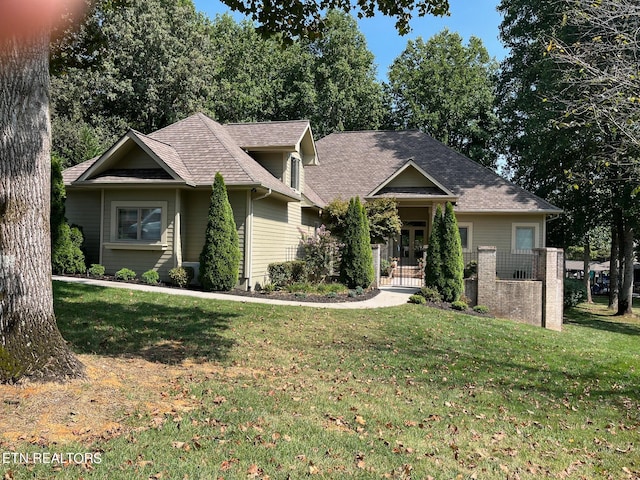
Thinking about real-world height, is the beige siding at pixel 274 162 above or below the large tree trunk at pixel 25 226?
above

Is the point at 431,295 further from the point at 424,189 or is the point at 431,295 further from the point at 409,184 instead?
the point at 409,184

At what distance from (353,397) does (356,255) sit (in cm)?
1025

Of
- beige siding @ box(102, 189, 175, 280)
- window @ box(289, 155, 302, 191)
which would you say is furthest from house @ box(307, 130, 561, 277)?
beige siding @ box(102, 189, 175, 280)

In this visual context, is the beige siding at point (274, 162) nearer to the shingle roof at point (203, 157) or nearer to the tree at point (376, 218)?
the shingle roof at point (203, 157)

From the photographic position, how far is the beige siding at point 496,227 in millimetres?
20594

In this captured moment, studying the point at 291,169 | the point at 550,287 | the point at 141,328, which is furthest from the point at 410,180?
the point at 141,328

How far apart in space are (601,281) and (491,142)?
996 inches

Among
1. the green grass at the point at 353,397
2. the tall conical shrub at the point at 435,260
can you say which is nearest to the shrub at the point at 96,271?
the green grass at the point at 353,397

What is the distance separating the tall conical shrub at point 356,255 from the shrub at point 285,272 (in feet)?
4.96

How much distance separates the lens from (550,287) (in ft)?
52.0

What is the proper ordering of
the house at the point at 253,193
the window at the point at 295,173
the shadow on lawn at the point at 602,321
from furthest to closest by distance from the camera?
the shadow on lawn at the point at 602,321 → the window at the point at 295,173 → the house at the point at 253,193

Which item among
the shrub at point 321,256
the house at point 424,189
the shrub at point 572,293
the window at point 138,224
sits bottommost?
the shrub at point 572,293

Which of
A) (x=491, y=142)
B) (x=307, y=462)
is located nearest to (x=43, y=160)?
(x=307, y=462)

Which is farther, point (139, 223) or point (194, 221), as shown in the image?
point (194, 221)
